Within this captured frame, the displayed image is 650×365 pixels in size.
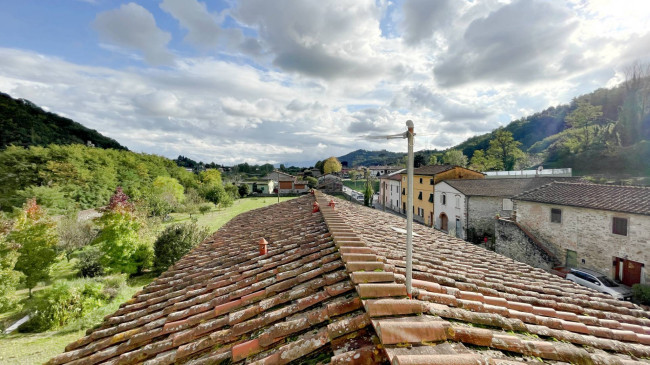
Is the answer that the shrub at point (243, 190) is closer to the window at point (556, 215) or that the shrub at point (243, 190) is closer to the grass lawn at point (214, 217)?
the grass lawn at point (214, 217)

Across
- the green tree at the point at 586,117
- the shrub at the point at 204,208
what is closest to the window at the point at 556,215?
the shrub at the point at 204,208

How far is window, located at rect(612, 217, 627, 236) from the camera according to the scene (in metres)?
14.3

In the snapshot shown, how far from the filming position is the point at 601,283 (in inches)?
539

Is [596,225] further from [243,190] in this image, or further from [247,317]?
[243,190]

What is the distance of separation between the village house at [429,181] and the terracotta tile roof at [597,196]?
1187 centimetres

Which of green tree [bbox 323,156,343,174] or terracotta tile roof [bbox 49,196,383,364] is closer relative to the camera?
terracotta tile roof [bbox 49,196,383,364]

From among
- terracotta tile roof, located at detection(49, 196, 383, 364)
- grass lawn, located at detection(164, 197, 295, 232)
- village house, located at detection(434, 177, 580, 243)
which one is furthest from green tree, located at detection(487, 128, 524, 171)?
terracotta tile roof, located at detection(49, 196, 383, 364)

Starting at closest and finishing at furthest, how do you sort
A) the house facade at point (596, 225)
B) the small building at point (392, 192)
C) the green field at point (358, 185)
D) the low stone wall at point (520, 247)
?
the house facade at point (596, 225) < the low stone wall at point (520, 247) < the small building at point (392, 192) < the green field at point (358, 185)

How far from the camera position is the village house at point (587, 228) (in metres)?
14.0

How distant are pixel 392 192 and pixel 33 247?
4228 cm

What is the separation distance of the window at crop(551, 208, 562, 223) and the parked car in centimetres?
375

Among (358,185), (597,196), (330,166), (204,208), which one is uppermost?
(330,166)

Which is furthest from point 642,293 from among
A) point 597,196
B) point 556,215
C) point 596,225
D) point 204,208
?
point 204,208

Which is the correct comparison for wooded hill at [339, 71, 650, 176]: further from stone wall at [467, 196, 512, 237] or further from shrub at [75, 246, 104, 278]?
shrub at [75, 246, 104, 278]
